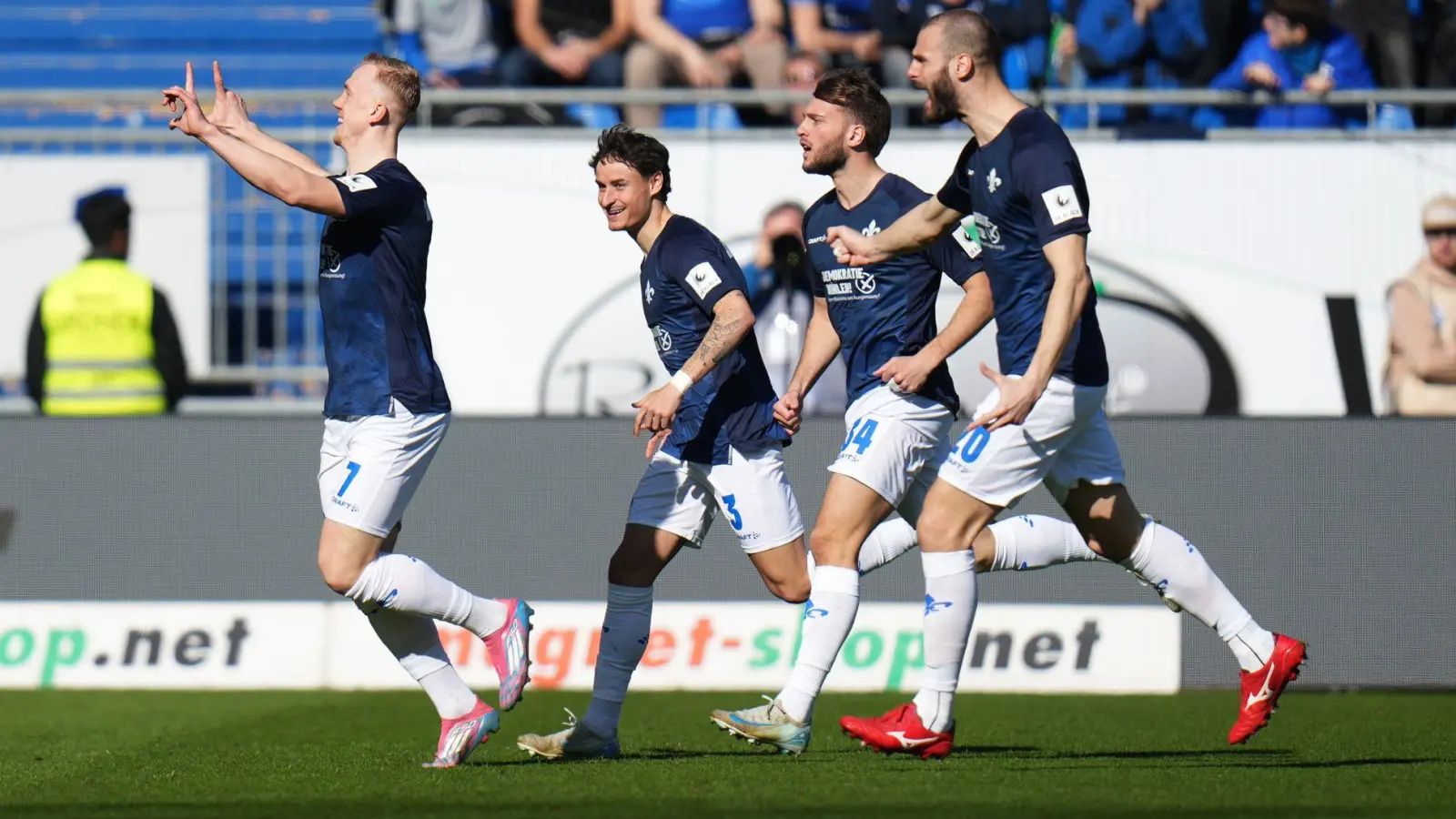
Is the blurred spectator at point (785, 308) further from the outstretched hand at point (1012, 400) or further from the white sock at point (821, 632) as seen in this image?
the outstretched hand at point (1012, 400)

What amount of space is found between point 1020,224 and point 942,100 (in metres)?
0.48

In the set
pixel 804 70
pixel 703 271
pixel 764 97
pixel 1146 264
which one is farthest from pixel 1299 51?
pixel 703 271

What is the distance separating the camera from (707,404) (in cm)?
674

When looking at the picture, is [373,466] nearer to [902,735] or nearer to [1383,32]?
[902,735]

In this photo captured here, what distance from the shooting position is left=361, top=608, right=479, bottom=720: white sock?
20.7ft

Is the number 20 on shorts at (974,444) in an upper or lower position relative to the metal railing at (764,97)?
lower

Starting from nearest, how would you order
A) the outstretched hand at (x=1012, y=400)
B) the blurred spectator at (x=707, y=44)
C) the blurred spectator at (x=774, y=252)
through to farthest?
the outstretched hand at (x=1012, y=400)
the blurred spectator at (x=774, y=252)
the blurred spectator at (x=707, y=44)

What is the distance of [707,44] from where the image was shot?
40.6 ft

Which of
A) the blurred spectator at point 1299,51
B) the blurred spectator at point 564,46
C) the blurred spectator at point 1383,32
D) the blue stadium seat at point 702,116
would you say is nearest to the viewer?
the blue stadium seat at point 702,116

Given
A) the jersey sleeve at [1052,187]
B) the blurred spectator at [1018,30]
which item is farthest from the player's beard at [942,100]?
the blurred spectator at [1018,30]

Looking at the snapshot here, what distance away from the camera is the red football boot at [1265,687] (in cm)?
637

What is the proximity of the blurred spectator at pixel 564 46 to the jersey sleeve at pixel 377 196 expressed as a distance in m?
6.15

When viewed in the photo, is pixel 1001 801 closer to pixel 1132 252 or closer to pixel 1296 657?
pixel 1296 657

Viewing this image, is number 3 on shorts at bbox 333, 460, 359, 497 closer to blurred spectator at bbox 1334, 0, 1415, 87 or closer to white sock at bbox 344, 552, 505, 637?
white sock at bbox 344, 552, 505, 637
